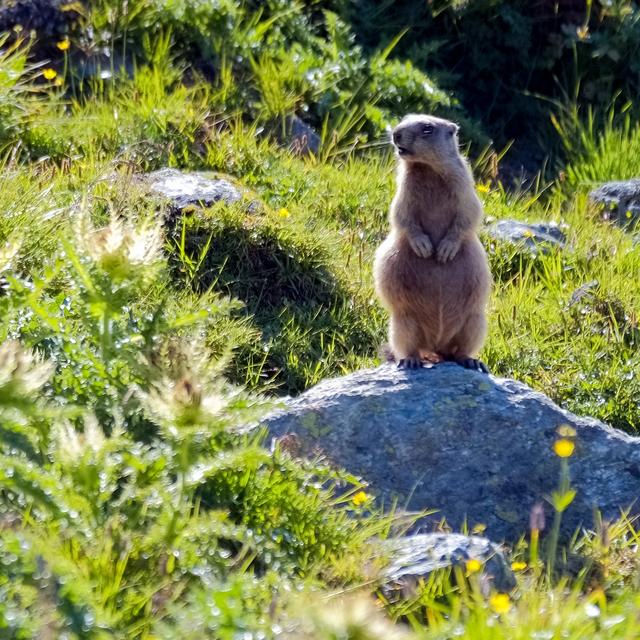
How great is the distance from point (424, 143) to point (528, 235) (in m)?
1.61

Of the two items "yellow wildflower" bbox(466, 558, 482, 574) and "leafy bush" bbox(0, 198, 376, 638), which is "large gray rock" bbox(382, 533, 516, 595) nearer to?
"yellow wildflower" bbox(466, 558, 482, 574)

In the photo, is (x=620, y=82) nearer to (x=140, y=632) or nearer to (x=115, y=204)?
(x=115, y=204)

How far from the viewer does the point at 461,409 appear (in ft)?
17.9

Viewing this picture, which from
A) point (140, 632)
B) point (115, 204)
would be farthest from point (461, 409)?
point (115, 204)

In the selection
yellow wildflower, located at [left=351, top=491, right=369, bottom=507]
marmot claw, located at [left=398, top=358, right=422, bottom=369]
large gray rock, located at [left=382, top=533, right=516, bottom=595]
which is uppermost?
large gray rock, located at [left=382, top=533, right=516, bottom=595]

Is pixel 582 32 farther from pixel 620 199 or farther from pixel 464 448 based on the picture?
pixel 464 448

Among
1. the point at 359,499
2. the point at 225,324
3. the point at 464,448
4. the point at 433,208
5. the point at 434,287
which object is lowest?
the point at 225,324

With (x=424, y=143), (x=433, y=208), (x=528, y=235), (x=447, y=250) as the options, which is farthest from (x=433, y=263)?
(x=528, y=235)

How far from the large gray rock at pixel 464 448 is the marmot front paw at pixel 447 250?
98 centimetres

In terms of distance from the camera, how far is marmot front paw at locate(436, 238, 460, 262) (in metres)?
6.32

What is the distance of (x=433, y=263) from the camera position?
6344 mm

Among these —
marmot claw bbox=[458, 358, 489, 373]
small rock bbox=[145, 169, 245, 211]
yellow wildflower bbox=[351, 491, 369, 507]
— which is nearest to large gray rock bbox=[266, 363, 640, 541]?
yellow wildflower bbox=[351, 491, 369, 507]

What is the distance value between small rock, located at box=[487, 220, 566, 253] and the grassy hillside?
0.09 metres

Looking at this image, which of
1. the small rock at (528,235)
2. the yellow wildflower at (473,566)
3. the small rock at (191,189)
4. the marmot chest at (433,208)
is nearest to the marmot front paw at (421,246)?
the marmot chest at (433,208)
